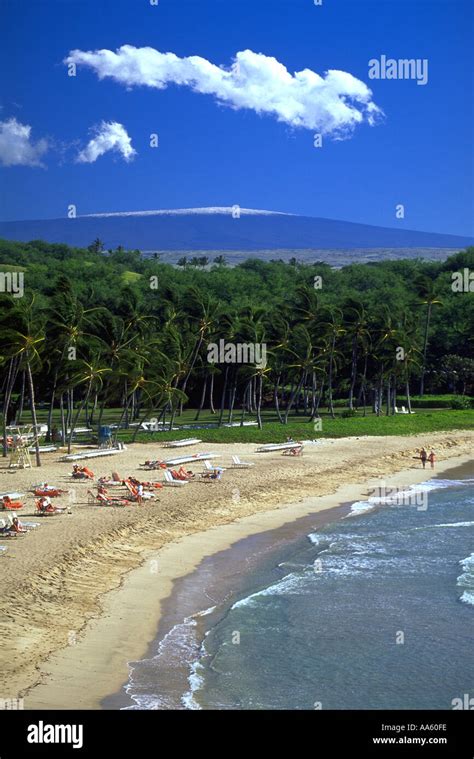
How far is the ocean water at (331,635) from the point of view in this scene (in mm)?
15484

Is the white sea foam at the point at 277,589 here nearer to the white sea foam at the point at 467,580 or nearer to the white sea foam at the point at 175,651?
the white sea foam at the point at 175,651

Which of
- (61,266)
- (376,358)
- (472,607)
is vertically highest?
(61,266)

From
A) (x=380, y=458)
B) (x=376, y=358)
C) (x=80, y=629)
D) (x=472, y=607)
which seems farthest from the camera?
(x=376, y=358)

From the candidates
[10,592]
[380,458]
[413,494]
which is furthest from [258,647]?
[380,458]

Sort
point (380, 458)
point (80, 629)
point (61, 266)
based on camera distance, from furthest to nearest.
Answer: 1. point (61, 266)
2. point (380, 458)
3. point (80, 629)

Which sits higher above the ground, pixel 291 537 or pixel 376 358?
pixel 376 358

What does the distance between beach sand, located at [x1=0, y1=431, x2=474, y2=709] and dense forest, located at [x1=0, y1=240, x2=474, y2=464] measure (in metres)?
4.69

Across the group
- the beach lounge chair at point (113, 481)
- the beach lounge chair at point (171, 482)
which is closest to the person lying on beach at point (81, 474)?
the beach lounge chair at point (113, 481)

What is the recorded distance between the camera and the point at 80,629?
17.3 meters

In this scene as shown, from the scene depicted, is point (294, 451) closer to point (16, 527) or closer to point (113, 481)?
point (113, 481)

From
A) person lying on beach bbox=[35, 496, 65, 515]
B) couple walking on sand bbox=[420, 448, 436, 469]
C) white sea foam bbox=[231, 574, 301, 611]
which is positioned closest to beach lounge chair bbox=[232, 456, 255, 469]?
couple walking on sand bbox=[420, 448, 436, 469]

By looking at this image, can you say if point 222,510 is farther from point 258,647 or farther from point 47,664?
point 47,664

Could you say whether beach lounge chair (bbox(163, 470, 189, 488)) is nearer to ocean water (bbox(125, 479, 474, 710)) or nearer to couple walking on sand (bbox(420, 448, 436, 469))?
ocean water (bbox(125, 479, 474, 710))

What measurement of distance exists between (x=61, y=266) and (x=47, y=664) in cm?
10587
